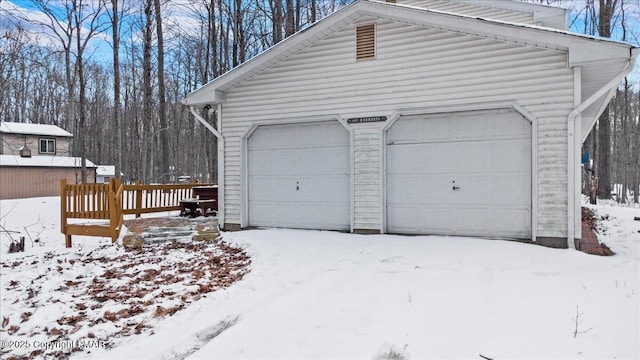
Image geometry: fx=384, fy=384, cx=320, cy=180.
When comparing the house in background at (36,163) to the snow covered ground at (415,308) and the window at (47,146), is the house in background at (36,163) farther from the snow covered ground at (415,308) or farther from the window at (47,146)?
the snow covered ground at (415,308)

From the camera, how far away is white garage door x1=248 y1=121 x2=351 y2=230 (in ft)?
24.8

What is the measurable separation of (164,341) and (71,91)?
2094cm

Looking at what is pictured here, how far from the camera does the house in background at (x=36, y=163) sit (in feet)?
74.4

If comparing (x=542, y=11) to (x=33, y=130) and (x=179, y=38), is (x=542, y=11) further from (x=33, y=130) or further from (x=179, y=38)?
(x=33, y=130)

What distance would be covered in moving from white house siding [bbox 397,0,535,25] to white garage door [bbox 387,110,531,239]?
4.81 meters

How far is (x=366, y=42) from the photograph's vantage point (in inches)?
283

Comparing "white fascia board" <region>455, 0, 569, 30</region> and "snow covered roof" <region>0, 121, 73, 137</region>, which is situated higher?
"white fascia board" <region>455, 0, 569, 30</region>

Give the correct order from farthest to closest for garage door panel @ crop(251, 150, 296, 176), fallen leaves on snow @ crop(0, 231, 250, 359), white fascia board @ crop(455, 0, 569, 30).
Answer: white fascia board @ crop(455, 0, 569, 30)
garage door panel @ crop(251, 150, 296, 176)
fallen leaves on snow @ crop(0, 231, 250, 359)

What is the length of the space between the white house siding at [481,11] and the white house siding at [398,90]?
4038 millimetres

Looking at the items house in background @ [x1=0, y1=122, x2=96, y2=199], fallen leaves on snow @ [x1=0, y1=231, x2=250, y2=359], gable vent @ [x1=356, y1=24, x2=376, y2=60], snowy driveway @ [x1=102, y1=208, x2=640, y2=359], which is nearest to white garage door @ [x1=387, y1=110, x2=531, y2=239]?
snowy driveway @ [x1=102, y1=208, x2=640, y2=359]

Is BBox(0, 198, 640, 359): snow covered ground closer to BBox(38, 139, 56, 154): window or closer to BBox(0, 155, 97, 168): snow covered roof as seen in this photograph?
BBox(0, 155, 97, 168): snow covered roof

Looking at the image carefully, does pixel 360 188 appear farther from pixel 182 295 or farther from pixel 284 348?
pixel 284 348

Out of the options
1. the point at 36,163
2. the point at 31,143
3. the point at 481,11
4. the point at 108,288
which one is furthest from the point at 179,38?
Result: the point at 108,288

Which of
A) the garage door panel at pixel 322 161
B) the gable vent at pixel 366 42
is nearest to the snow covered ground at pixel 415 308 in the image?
the garage door panel at pixel 322 161
